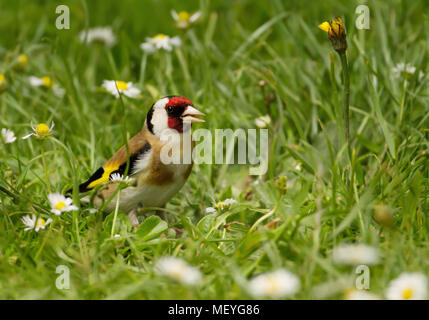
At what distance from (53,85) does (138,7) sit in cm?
154

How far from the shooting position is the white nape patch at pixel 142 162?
261 cm

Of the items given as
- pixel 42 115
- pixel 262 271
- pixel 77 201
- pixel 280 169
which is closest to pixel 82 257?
pixel 77 201

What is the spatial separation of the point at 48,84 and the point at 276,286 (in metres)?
2.40

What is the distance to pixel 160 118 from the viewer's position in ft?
9.05

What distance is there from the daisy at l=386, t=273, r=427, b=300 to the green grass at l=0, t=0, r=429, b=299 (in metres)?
0.09

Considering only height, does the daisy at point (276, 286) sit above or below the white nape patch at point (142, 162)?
below

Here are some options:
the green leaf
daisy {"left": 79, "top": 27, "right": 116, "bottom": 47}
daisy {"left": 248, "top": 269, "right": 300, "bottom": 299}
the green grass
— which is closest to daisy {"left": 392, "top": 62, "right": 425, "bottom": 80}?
the green grass

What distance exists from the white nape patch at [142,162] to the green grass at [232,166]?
218 mm

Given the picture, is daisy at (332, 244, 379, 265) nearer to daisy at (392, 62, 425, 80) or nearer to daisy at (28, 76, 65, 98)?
daisy at (392, 62, 425, 80)

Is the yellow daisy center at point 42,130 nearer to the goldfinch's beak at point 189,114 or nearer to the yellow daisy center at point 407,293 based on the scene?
the goldfinch's beak at point 189,114

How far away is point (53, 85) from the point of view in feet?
12.2

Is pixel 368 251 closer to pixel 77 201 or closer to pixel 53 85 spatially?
pixel 77 201

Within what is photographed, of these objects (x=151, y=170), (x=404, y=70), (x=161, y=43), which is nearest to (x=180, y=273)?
(x=151, y=170)

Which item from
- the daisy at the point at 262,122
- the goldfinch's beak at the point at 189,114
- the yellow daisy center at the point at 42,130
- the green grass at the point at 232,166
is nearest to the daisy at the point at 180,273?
the green grass at the point at 232,166
